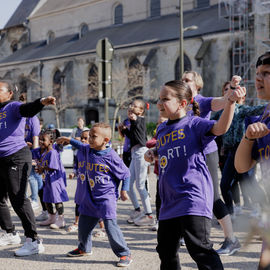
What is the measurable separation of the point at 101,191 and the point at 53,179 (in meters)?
2.03

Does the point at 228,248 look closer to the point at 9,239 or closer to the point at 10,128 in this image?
the point at 9,239

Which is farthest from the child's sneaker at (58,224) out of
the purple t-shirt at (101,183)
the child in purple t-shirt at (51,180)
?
the purple t-shirt at (101,183)

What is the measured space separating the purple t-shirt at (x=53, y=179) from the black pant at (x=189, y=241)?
3352 mm

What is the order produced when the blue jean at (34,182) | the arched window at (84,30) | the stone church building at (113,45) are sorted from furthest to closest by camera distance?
the arched window at (84,30) < the stone church building at (113,45) < the blue jean at (34,182)

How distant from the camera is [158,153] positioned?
10.2 feet

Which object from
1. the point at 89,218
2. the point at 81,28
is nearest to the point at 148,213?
the point at 89,218

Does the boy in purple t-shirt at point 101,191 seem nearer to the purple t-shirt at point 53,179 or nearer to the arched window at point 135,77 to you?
the purple t-shirt at point 53,179

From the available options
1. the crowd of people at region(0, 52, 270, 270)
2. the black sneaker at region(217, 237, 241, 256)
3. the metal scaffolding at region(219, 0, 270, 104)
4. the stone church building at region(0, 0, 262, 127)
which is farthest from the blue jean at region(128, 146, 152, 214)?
the stone church building at region(0, 0, 262, 127)

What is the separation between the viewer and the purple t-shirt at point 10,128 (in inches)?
177

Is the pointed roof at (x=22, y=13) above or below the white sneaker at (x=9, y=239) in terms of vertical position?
above

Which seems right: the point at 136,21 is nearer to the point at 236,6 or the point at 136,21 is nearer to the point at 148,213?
the point at 236,6

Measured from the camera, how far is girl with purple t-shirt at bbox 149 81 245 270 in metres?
2.78

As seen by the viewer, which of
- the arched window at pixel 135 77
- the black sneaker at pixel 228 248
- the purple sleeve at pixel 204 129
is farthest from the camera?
the arched window at pixel 135 77

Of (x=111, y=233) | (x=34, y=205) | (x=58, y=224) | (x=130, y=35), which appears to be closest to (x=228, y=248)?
(x=111, y=233)
